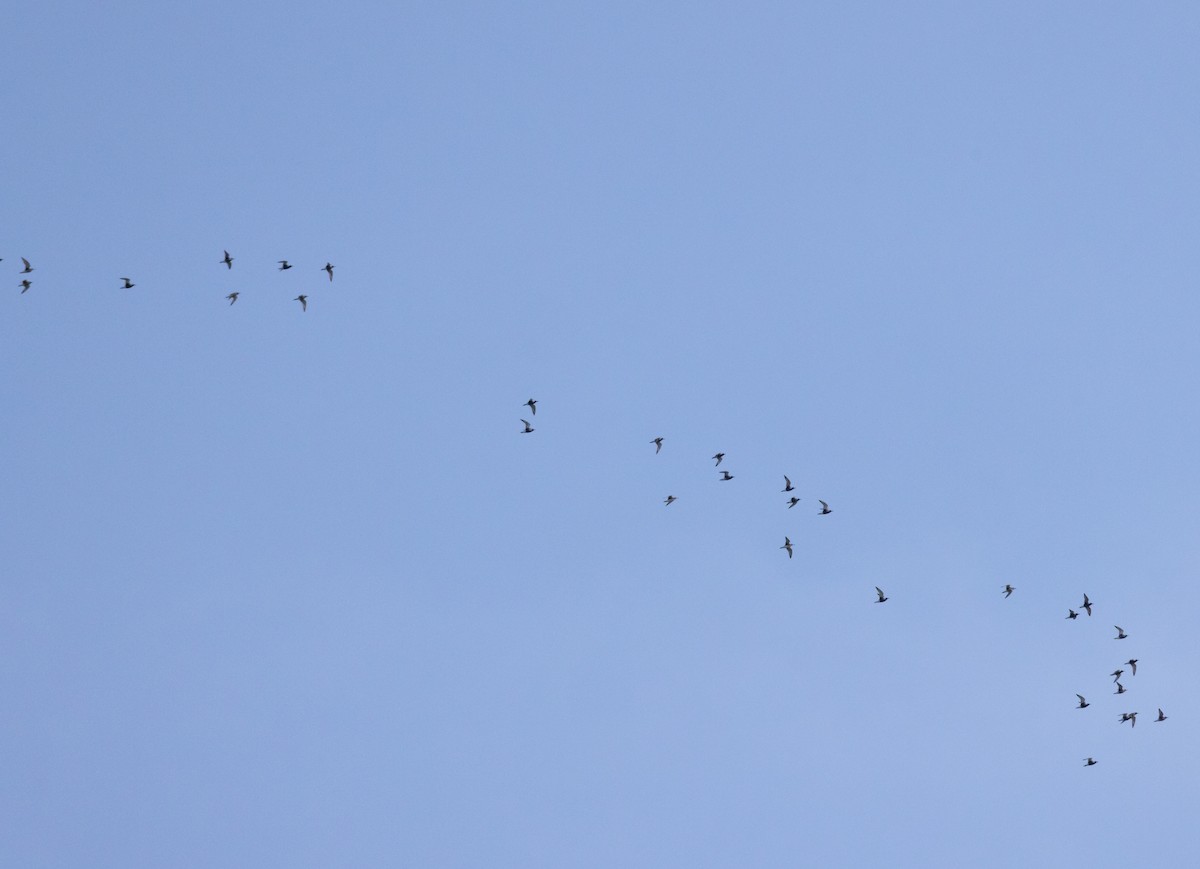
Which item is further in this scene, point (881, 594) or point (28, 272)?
point (881, 594)

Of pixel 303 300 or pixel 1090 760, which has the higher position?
pixel 303 300

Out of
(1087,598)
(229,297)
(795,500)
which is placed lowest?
(1087,598)

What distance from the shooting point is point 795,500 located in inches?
5064

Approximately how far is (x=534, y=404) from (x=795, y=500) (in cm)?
2038

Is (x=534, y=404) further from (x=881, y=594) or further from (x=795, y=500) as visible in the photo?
(x=881, y=594)

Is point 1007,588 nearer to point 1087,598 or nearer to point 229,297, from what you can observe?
point 1087,598

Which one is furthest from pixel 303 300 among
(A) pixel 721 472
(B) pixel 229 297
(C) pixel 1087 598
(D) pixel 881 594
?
(C) pixel 1087 598

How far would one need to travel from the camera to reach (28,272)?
127688 mm

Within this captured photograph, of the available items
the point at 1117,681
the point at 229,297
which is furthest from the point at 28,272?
the point at 1117,681

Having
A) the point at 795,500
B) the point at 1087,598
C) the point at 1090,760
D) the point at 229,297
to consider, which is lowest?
the point at 1090,760

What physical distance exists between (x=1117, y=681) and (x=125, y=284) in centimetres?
8072

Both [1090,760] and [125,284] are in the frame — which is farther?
[1090,760]

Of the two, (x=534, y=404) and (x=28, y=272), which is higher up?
(x=28, y=272)

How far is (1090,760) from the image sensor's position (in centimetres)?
13950
